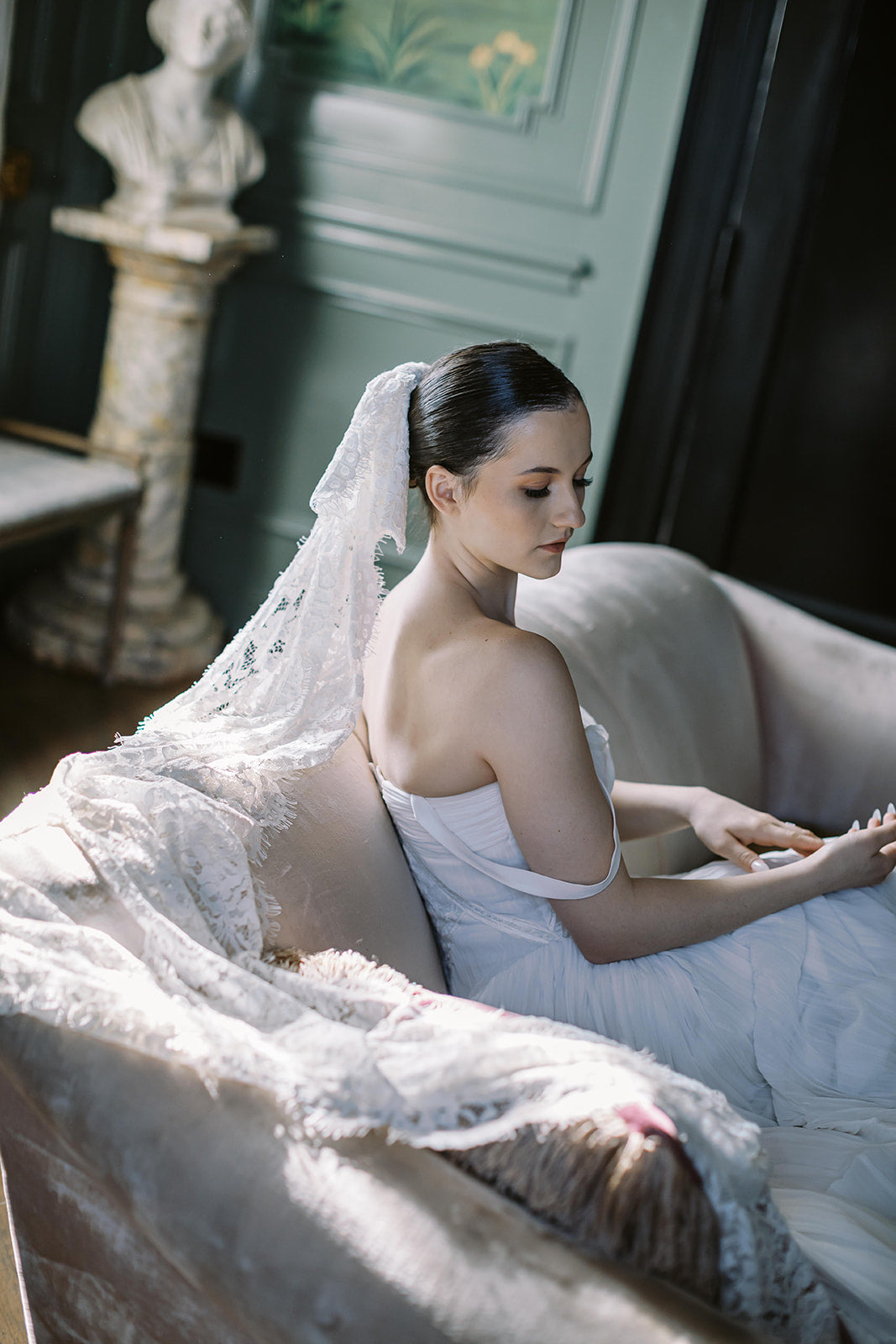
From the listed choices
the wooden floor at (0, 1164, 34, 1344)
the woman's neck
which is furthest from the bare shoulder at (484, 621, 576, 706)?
the wooden floor at (0, 1164, 34, 1344)

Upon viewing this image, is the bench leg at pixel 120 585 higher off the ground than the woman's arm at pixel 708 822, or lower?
lower

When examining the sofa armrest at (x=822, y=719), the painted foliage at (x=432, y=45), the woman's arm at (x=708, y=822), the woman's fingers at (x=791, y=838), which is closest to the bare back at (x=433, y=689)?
the woman's arm at (x=708, y=822)

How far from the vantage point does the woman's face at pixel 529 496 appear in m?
1.33

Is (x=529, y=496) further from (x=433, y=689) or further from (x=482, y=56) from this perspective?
(x=482, y=56)

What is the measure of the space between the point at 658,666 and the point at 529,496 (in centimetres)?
90

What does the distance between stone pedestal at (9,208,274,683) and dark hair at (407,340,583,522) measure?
212 cm

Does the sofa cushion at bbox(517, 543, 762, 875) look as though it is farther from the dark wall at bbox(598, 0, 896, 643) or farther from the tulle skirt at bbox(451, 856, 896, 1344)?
the dark wall at bbox(598, 0, 896, 643)

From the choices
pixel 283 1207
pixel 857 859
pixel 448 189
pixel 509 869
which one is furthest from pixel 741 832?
pixel 448 189

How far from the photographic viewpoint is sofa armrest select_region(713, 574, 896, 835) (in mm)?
2465

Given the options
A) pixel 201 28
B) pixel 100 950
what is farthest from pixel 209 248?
pixel 100 950

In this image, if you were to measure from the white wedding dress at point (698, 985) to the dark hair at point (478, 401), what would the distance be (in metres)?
0.39

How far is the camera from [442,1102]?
2.75 ft

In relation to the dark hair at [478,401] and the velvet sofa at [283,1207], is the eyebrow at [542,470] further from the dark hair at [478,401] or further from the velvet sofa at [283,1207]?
the velvet sofa at [283,1207]

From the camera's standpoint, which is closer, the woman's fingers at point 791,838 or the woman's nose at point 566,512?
the woman's nose at point 566,512
